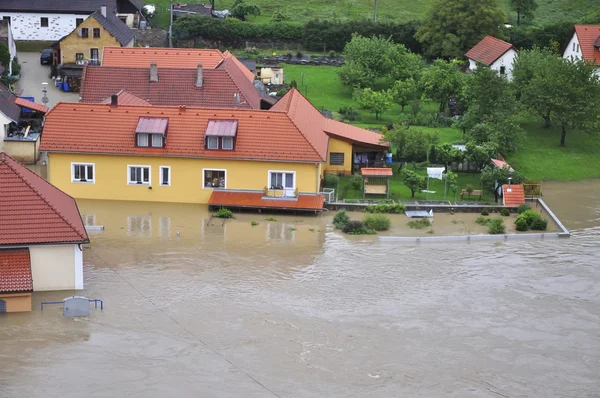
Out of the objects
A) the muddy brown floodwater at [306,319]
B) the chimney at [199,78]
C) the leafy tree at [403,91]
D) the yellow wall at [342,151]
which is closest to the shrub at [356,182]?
the yellow wall at [342,151]

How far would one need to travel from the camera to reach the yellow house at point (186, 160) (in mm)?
42844

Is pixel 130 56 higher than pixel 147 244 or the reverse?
higher

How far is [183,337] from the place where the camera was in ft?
98.9

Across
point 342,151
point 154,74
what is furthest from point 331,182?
point 154,74

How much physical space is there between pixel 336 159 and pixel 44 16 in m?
30.0

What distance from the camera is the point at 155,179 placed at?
4316cm

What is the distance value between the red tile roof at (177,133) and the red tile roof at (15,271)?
11346mm

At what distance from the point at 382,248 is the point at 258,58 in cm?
3444

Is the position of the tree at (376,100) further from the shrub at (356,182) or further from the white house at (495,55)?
the shrub at (356,182)

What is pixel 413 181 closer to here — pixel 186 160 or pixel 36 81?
pixel 186 160

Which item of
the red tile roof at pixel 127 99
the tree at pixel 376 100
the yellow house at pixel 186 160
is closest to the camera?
the yellow house at pixel 186 160

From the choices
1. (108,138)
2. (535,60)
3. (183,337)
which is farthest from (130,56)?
(183,337)

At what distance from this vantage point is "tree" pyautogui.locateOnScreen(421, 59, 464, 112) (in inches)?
2322

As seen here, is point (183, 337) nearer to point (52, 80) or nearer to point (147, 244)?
point (147, 244)
